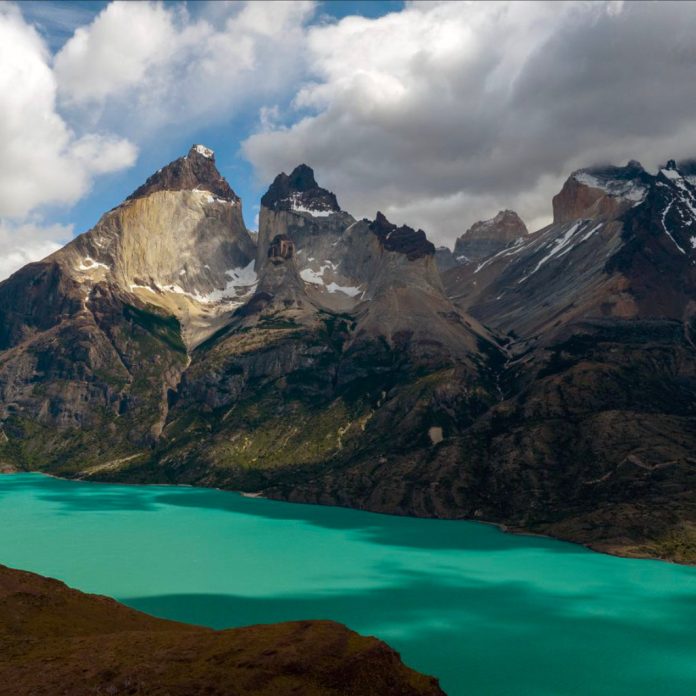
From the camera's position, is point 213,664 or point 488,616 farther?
point 488,616

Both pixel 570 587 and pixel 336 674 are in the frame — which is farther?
pixel 570 587

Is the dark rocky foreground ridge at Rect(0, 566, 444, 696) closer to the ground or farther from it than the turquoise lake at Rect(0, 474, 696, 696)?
farther from it

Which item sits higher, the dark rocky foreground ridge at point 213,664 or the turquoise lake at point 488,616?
the dark rocky foreground ridge at point 213,664

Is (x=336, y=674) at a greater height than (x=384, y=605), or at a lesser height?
greater

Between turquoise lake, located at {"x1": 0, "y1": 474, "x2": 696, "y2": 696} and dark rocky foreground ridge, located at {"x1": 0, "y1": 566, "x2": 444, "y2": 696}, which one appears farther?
turquoise lake, located at {"x1": 0, "y1": 474, "x2": 696, "y2": 696}

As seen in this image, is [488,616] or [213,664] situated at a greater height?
[213,664]

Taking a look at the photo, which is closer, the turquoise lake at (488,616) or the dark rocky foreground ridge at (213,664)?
the dark rocky foreground ridge at (213,664)

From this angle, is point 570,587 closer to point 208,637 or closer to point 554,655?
point 554,655

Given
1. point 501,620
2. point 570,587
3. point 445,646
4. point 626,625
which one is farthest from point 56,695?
point 570,587
